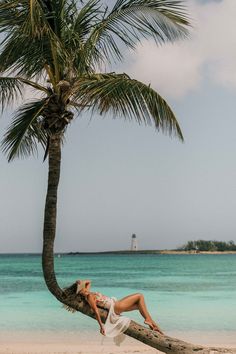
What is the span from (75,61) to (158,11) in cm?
154

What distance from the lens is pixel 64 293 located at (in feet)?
28.5

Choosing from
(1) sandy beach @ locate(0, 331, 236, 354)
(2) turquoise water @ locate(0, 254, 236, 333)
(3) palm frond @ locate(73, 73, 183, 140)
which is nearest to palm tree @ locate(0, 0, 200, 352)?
(3) palm frond @ locate(73, 73, 183, 140)

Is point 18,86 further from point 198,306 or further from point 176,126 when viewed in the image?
point 198,306

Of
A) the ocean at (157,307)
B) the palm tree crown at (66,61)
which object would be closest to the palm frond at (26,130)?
the palm tree crown at (66,61)

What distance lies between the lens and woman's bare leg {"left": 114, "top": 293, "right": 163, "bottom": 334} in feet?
28.5

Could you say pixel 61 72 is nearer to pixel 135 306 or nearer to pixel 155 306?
pixel 135 306

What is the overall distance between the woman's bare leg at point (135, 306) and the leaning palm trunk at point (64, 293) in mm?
130

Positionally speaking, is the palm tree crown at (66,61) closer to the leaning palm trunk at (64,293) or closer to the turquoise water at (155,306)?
the leaning palm trunk at (64,293)

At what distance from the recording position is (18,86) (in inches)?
382

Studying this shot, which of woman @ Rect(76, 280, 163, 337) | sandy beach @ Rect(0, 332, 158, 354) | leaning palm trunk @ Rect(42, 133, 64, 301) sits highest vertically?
leaning palm trunk @ Rect(42, 133, 64, 301)

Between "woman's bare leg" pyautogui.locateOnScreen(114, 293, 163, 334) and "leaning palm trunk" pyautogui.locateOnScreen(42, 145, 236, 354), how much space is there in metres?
0.13

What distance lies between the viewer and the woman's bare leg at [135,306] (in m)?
8.70

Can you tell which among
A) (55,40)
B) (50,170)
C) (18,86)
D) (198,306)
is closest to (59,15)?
(55,40)

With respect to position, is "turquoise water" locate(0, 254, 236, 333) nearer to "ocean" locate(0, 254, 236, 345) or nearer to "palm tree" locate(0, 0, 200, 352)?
"ocean" locate(0, 254, 236, 345)
